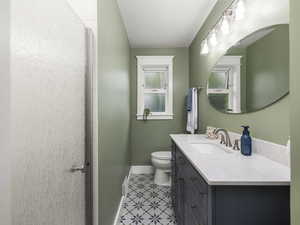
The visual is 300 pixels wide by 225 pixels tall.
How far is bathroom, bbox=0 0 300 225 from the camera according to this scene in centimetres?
50

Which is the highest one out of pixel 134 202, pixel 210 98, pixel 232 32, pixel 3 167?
pixel 232 32

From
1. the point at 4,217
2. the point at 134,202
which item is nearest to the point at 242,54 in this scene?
the point at 4,217

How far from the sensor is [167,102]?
3.26 meters

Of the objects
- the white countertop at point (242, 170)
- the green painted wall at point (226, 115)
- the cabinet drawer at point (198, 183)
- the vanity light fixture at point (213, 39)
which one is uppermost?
the vanity light fixture at point (213, 39)

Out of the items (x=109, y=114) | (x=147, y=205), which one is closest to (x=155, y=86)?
(x=109, y=114)

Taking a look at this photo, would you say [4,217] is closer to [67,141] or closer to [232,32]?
[67,141]

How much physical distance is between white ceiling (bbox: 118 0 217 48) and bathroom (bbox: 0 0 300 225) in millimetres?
22

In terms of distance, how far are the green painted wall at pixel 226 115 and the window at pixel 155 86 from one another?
48 centimetres

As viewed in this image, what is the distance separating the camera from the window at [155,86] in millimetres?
3164

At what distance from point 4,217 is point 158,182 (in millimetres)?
2440

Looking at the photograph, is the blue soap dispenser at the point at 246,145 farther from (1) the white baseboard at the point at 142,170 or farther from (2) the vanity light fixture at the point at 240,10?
(1) the white baseboard at the point at 142,170

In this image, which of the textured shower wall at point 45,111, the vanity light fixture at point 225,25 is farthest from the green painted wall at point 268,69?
the textured shower wall at point 45,111

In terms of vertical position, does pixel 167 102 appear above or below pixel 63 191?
above

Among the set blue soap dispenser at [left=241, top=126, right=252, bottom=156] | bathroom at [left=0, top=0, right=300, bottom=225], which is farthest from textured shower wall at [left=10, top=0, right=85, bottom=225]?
blue soap dispenser at [left=241, top=126, right=252, bottom=156]
